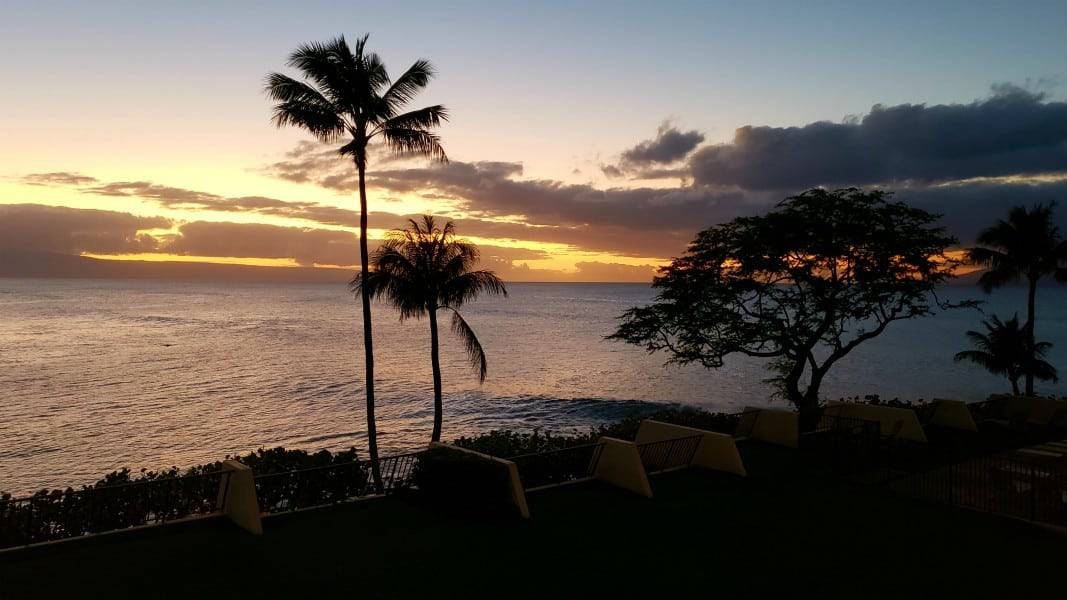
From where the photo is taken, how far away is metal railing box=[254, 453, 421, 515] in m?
13.9

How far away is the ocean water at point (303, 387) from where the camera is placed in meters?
46.5

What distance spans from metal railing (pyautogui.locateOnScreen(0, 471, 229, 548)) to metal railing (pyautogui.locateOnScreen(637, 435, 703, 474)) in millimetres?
11266

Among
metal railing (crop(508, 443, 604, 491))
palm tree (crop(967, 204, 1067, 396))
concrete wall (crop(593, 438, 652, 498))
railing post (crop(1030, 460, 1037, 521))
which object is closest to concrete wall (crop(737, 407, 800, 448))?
railing post (crop(1030, 460, 1037, 521))

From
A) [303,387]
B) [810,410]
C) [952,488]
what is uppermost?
[952,488]

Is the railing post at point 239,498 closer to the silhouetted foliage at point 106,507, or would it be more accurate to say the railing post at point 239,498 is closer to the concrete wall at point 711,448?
the silhouetted foliage at point 106,507

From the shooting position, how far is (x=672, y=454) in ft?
59.8

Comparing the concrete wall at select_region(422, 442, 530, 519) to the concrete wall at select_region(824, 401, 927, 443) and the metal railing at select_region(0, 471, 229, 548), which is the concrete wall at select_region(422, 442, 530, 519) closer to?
the metal railing at select_region(0, 471, 229, 548)

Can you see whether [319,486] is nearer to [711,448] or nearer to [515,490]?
[515,490]

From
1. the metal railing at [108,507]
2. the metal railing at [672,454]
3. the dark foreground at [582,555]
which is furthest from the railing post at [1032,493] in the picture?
the metal railing at [108,507]

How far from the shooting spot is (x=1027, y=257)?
120 feet

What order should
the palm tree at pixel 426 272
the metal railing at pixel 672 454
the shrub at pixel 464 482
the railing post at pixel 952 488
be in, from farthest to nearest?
the palm tree at pixel 426 272 < the metal railing at pixel 672 454 < the railing post at pixel 952 488 < the shrub at pixel 464 482

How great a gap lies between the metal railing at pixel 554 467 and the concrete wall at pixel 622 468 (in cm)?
21

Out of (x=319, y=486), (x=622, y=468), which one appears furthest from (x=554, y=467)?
(x=319, y=486)

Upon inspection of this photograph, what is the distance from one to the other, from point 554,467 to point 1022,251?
3541 centimetres
